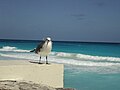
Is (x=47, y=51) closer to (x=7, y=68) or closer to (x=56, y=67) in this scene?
(x=56, y=67)

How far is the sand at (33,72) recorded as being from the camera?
8.16 meters

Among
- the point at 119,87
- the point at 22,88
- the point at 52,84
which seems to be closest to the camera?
the point at 22,88

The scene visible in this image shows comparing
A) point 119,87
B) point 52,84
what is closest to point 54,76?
point 52,84

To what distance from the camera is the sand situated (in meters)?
8.16

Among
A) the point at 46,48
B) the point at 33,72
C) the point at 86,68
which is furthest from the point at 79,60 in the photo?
the point at 33,72

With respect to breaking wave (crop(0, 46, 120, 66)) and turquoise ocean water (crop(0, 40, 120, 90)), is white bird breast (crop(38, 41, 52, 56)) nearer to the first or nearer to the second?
turquoise ocean water (crop(0, 40, 120, 90))

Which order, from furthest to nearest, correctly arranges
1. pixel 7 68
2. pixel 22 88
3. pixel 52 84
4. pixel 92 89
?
pixel 92 89
pixel 52 84
pixel 7 68
pixel 22 88

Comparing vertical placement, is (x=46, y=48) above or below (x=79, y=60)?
below

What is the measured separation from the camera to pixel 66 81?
14.9 metres

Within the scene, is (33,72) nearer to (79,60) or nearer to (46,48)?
(46,48)

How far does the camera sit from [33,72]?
8.48 m

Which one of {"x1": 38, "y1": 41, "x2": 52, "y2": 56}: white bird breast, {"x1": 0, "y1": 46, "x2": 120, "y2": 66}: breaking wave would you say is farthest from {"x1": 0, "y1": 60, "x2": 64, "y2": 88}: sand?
{"x1": 0, "y1": 46, "x2": 120, "y2": 66}: breaking wave

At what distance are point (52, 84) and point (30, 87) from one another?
4.93 feet

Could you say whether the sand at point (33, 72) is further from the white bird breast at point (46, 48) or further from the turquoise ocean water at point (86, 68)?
the turquoise ocean water at point (86, 68)
